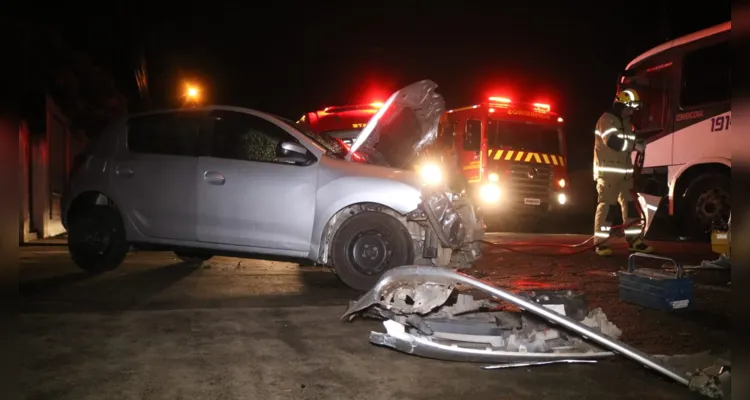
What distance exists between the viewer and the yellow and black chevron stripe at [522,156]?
13.3 metres

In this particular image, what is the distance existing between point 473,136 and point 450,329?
34.4 feet

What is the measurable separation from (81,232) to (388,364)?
4027 mm

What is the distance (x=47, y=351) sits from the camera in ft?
10.6

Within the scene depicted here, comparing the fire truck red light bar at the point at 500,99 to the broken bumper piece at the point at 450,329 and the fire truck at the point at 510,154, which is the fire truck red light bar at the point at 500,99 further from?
the broken bumper piece at the point at 450,329

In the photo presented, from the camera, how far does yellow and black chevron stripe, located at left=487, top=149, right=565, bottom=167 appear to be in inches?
525

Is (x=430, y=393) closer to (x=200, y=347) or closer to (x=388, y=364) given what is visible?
(x=388, y=364)

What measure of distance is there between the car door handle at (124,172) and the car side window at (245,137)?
91 centimetres

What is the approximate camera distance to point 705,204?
909cm

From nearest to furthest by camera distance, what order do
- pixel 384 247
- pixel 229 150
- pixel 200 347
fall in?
1. pixel 200 347
2. pixel 384 247
3. pixel 229 150

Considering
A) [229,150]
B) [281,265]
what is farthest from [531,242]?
[229,150]

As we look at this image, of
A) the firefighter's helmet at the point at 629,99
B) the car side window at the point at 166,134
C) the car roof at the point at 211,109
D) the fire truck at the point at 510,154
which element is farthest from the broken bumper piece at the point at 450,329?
the fire truck at the point at 510,154

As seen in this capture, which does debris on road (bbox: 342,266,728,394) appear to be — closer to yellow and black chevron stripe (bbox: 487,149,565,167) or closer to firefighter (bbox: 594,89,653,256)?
firefighter (bbox: 594,89,653,256)

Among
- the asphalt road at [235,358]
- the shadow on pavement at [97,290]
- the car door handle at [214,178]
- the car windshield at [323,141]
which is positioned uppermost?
the car windshield at [323,141]

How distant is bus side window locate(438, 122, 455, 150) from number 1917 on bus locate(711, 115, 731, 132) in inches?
227
